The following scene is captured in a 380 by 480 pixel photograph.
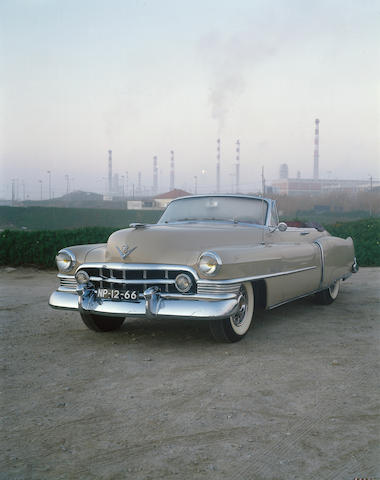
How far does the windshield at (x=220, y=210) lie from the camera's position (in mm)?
6371

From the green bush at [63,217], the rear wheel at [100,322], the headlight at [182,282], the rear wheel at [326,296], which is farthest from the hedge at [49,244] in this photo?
the green bush at [63,217]

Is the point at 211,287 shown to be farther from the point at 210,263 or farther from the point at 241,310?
the point at 241,310

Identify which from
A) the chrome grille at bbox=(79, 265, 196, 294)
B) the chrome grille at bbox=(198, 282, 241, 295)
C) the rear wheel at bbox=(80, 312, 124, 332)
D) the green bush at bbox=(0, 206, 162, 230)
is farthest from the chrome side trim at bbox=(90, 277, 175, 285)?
the green bush at bbox=(0, 206, 162, 230)

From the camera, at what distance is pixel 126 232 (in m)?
5.37

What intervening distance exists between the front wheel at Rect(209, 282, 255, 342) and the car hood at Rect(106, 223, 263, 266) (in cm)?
49

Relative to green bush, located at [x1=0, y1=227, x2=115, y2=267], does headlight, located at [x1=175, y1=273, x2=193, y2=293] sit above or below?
above

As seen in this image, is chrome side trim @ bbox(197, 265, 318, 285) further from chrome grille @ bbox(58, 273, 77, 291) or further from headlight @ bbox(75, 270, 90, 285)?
chrome grille @ bbox(58, 273, 77, 291)

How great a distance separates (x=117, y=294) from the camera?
5078mm

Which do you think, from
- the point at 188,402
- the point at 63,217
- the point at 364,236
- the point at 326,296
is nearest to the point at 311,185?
the point at 63,217

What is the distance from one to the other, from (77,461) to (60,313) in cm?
436

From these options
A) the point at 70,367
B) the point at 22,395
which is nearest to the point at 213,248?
the point at 70,367

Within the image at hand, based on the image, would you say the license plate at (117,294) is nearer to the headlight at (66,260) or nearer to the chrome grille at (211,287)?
the headlight at (66,260)

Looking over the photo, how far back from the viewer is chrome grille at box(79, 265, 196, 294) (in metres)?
4.96

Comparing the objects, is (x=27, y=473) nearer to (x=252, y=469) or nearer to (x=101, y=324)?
(x=252, y=469)
